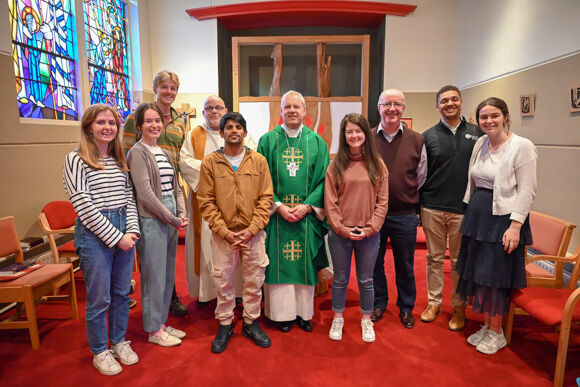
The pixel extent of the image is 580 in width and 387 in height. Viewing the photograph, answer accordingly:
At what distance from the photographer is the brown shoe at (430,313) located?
2725mm

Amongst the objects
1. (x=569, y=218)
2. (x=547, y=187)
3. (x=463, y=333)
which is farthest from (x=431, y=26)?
(x=463, y=333)

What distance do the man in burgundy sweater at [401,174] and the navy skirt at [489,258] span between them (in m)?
0.39

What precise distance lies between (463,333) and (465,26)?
4.41 metres

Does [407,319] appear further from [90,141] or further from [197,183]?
[90,141]

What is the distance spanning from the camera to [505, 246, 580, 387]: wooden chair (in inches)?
72.7

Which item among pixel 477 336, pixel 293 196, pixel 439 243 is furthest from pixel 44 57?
pixel 477 336

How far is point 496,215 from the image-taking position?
2.15m

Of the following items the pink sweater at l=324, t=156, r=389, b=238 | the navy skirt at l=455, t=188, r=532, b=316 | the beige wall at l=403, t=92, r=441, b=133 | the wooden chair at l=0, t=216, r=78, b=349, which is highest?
the beige wall at l=403, t=92, r=441, b=133

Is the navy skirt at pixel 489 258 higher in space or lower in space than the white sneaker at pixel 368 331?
higher

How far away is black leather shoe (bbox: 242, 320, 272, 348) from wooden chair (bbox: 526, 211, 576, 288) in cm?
189

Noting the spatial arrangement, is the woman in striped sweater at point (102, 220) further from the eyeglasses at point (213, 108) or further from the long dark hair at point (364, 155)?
the long dark hair at point (364, 155)

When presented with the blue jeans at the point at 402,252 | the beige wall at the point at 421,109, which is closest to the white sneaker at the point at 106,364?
the blue jeans at the point at 402,252

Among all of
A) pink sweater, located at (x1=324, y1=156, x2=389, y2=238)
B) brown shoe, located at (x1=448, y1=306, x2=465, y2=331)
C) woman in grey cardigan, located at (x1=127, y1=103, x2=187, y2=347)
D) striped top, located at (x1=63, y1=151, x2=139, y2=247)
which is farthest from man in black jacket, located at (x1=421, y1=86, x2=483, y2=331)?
striped top, located at (x1=63, y1=151, x2=139, y2=247)

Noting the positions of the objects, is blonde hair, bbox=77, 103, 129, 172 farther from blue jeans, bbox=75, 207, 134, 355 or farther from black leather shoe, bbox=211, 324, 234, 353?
black leather shoe, bbox=211, 324, 234, 353
